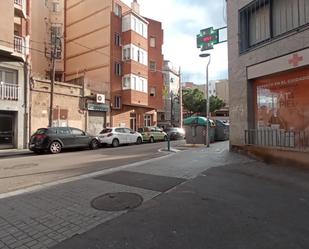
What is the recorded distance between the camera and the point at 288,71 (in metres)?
11.0

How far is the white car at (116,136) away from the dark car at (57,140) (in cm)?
168

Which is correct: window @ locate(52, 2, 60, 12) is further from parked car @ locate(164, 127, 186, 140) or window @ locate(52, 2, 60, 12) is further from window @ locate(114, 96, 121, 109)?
parked car @ locate(164, 127, 186, 140)

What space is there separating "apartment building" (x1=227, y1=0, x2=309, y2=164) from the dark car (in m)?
9.89

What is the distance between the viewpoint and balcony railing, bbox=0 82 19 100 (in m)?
19.2

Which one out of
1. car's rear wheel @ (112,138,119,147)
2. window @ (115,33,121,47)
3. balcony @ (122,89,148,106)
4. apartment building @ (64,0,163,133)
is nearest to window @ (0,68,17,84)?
apartment building @ (64,0,163,133)

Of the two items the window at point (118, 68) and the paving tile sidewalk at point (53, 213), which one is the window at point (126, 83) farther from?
the paving tile sidewalk at point (53, 213)

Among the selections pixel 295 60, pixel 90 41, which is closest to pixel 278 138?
pixel 295 60

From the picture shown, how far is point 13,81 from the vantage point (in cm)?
2012

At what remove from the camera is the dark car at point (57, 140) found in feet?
55.3

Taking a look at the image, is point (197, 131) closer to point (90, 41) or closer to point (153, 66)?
point (153, 66)

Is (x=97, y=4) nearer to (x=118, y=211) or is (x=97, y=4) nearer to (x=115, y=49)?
(x=115, y=49)

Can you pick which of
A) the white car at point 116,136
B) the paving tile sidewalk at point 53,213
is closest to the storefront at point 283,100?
the paving tile sidewalk at point 53,213

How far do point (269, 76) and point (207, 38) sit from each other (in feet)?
16.8

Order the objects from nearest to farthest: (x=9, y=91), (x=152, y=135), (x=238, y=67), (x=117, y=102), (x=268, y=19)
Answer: (x=268, y=19)
(x=238, y=67)
(x=9, y=91)
(x=152, y=135)
(x=117, y=102)
